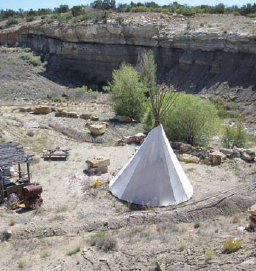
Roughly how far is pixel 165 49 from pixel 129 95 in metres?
15.3

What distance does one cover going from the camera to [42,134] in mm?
21000

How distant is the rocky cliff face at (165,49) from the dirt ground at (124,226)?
57.5ft

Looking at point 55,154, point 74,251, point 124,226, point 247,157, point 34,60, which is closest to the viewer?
point 74,251

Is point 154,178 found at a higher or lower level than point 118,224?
higher

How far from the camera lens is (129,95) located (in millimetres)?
24562

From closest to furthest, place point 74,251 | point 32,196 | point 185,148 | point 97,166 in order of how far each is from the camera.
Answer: point 74,251 → point 32,196 → point 97,166 → point 185,148

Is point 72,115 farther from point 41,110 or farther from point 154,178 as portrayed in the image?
point 154,178

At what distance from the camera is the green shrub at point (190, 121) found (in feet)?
60.7

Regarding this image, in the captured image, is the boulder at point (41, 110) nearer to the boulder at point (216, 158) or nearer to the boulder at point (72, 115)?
the boulder at point (72, 115)

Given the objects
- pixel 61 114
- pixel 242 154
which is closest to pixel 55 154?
pixel 61 114

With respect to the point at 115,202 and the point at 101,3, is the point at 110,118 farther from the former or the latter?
the point at 101,3

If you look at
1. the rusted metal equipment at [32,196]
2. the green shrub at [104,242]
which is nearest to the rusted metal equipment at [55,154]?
the rusted metal equipment at [32,196]

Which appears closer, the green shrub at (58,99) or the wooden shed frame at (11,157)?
the wooden shed frame at (11,157)

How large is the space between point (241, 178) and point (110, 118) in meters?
12.2
